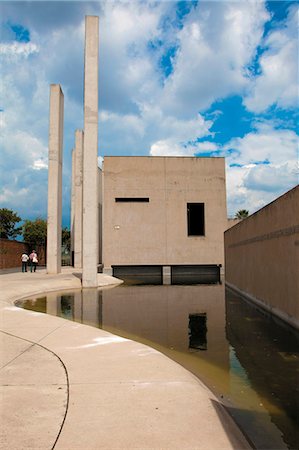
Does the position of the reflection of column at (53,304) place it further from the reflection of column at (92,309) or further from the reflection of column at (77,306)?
the reflection of column at (92,309)

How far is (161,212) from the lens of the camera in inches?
1304

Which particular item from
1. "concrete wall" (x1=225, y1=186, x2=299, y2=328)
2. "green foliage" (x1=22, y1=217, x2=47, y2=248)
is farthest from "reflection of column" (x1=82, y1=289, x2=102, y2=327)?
"green foliage" (x1=22, y1=217, x2=47, y2=248)

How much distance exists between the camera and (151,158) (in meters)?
33.3

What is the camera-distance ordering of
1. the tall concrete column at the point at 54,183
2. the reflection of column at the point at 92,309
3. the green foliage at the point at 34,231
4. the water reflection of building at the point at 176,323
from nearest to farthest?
the water reflection of building at the point at 176,323
the reflection of column at the point at 92,309
the tall concrete column at the point at 54,183
the green foliage at the point at 34,231

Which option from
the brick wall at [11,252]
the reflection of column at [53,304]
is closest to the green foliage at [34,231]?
the brick wall at [11,252]

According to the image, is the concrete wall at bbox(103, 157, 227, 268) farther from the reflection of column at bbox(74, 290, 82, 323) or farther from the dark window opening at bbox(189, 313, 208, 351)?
the dark window opening at bbox(189, 313, 208, 351)

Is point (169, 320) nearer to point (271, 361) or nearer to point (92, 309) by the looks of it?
point (92, 309)

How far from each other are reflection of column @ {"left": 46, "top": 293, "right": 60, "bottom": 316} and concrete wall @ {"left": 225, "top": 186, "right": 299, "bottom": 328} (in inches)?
291

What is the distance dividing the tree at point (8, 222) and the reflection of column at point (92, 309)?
43133 millimetres

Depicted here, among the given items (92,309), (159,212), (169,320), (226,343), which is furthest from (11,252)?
(226,343)

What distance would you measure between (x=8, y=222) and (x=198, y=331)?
52.6m

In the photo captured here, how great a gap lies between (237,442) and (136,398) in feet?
4.48

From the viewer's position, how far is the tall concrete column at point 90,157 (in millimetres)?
21141

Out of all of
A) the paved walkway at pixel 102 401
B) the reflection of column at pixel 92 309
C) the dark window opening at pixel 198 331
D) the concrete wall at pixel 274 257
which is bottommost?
the dark window opening at pixel 198 331
